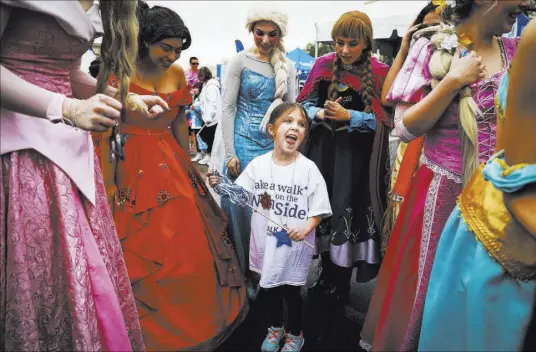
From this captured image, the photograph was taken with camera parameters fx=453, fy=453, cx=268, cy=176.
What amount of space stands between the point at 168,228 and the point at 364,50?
Result: 1661 mm

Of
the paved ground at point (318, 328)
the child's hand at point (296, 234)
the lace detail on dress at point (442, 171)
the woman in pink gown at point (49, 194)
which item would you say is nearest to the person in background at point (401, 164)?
the paved ground at point (318, 328)

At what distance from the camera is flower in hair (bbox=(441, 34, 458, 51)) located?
1.77 m

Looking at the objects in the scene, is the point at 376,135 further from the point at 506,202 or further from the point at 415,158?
the point at 506,202

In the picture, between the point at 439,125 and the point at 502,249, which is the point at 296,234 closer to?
the point at 439,125

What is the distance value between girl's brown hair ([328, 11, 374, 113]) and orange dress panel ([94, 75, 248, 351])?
0.96 m

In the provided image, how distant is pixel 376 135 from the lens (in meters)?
2.88

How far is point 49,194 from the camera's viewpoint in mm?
1393

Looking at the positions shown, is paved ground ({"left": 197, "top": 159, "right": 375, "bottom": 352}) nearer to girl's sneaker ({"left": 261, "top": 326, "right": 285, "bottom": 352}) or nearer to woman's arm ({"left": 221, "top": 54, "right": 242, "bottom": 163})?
girl's sneaker ({"left": 261, "top": 326, "right": 285, "bottom": 352})

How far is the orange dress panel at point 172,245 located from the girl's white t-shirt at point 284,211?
300mm

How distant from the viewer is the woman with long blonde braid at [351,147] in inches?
112

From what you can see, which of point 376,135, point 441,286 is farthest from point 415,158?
point 441,286

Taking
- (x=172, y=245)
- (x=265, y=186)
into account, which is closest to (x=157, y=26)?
(x=265, y=186)

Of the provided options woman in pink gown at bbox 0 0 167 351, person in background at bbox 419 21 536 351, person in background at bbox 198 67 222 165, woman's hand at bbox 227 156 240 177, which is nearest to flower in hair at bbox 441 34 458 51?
person in background at bbox 419 21 536 351

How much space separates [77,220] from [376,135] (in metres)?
2.00
